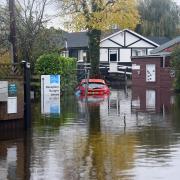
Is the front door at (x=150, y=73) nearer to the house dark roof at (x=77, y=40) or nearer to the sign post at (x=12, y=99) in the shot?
the house dark roof at (x=77, y=40)

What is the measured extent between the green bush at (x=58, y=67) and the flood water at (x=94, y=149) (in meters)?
20.3

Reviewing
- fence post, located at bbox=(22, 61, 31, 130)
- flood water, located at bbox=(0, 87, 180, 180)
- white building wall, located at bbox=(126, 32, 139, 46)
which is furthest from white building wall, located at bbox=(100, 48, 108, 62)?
fence post, located at bbox=(22, 61, 31, 130)

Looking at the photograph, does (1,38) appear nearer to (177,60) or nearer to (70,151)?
(177,60)

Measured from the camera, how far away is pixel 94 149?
14180 millimetres

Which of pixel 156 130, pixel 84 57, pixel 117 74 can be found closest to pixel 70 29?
pixel 117 74

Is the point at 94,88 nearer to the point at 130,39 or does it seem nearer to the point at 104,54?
the point at 104,54

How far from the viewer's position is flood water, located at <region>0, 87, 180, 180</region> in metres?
11.1

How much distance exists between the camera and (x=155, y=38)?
80.2m

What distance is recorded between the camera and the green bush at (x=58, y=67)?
43.0 metres

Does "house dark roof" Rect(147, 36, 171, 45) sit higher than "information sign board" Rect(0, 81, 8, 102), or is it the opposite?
"house dark roof" Rect(147, 36, 171, 45)

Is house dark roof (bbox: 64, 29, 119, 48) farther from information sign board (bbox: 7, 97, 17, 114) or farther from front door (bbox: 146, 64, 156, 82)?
information sign board (bbox: 7, 97, 17, 114)

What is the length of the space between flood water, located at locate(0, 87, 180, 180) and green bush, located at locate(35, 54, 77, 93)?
20.3m

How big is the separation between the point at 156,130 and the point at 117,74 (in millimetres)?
48315

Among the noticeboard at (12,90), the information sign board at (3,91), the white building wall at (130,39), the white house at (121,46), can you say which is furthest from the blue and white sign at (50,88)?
the white building wall at (130,39)
